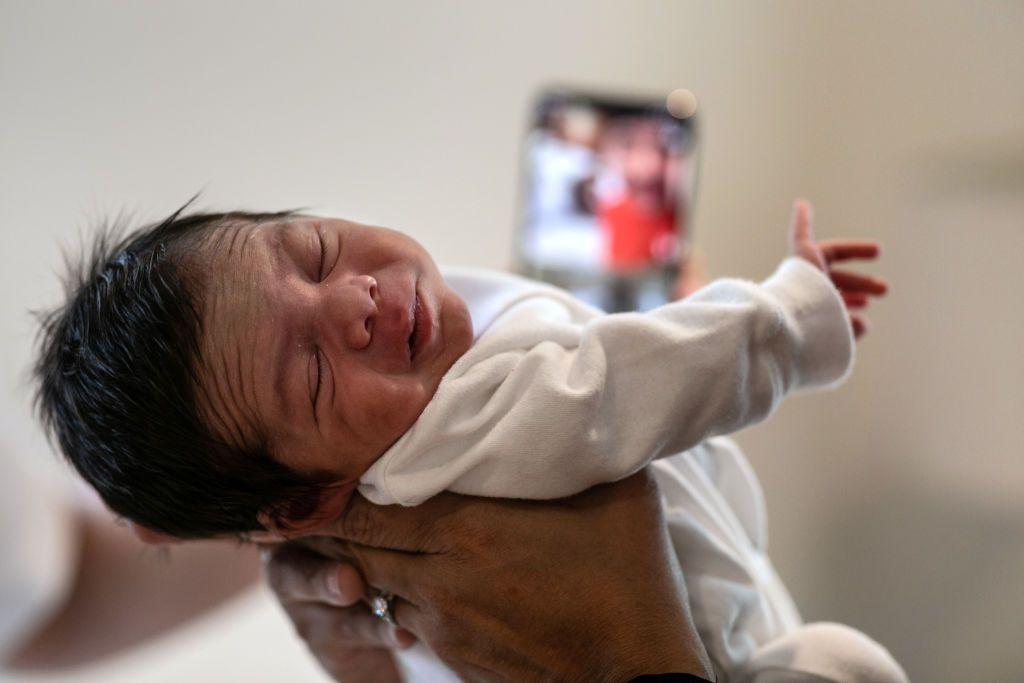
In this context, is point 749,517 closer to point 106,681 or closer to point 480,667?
point 480,667

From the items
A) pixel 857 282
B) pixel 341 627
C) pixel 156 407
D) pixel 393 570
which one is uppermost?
pixel 857 282

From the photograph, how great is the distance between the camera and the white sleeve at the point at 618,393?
0.56 meters

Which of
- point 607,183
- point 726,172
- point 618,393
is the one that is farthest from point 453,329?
point 726,172

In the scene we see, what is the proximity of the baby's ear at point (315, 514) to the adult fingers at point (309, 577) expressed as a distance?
6cm

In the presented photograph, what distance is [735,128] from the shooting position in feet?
6.45

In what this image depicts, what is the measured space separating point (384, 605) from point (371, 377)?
22cm

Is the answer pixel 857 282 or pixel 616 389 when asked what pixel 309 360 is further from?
pixel 857 282

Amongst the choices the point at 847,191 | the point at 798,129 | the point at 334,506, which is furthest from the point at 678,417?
the point at 798,129

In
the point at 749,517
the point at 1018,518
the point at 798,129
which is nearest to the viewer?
the point at 749,517

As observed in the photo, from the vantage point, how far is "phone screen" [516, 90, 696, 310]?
1554 mm

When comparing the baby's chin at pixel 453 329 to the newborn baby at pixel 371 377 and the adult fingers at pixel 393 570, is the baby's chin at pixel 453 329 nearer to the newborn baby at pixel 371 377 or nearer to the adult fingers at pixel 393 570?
the newborn baby at pixel 371 377

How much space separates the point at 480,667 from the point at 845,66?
1.46 m

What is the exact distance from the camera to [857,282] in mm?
665

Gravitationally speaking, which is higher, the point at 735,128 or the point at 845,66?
the point at 845,66
